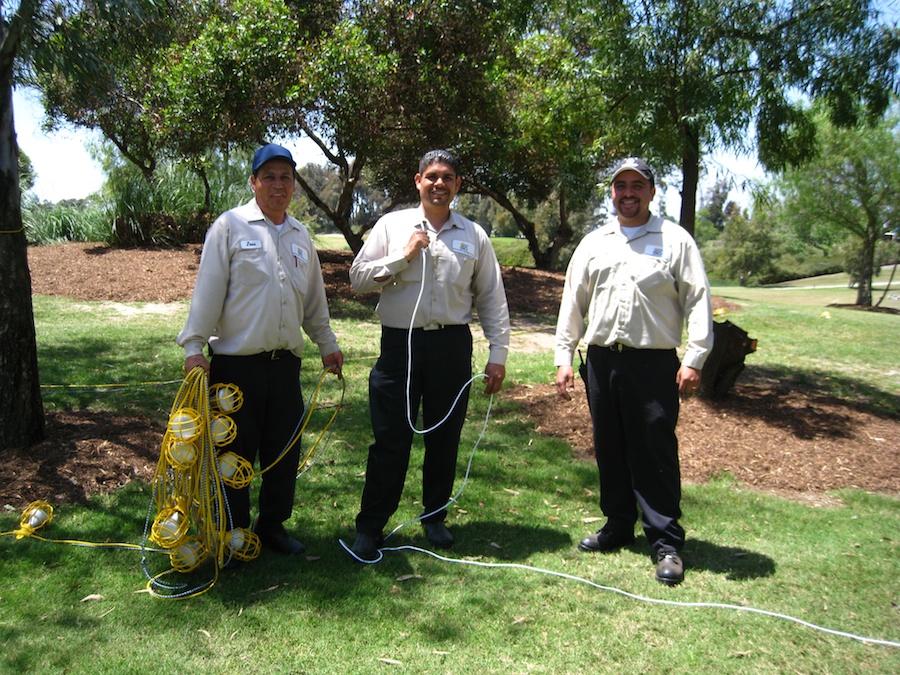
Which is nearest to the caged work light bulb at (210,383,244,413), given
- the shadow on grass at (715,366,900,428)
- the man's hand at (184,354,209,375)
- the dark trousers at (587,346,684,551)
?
the man's hand at (184,354,209,375)

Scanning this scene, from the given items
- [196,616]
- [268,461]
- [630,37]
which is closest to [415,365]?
[268,461]

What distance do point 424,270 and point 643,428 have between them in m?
1.40

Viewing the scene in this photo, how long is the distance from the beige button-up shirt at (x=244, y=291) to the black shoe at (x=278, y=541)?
1007mm

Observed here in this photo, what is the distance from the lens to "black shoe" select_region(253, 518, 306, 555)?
3922 mm

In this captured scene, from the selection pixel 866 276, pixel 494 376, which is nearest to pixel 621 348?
pixel 494 376

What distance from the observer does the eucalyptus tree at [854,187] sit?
1788 cm

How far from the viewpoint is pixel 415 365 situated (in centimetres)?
391

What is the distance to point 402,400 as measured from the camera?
12.8ft

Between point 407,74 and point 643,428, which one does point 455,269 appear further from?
point 407,74

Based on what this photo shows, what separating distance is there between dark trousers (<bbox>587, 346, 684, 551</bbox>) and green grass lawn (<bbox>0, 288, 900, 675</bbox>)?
0.31 meters

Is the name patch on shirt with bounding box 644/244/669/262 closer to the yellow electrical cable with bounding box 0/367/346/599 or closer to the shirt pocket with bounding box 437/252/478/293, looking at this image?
the shirt pocket with bounding box 437/252/478/293

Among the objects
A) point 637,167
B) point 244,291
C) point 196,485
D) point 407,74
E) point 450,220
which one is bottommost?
point 196,485

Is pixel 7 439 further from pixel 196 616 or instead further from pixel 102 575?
pixel 196 616

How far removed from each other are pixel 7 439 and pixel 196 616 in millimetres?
2227
